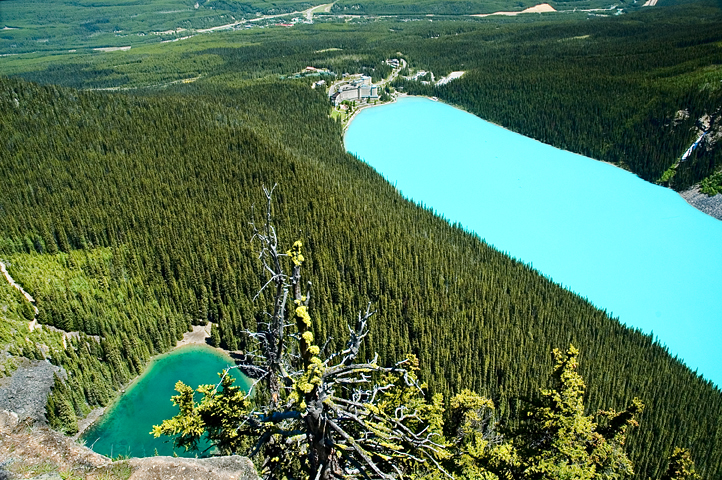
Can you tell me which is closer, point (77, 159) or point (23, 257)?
point (23, 257)

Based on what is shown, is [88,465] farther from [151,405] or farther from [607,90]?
[607,90]

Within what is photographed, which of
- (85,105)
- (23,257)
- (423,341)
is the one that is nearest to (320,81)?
(85,105)

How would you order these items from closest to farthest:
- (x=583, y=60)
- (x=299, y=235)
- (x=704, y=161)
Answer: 1. (x=299, y=235)
2. (x=704, y=161)
3. (x=583, y=60)

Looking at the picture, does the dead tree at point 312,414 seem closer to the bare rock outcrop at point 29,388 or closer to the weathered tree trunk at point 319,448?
the weathered tree trunk at point 319,448

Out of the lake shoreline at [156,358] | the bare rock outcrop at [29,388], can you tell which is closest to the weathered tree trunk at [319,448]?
the bare rock outcrop at [29,388]

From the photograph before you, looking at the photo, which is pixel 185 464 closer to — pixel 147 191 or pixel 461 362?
pixel 461 362

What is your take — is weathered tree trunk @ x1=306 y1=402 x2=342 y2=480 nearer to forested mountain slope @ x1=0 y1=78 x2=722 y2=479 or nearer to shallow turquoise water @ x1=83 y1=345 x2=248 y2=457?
shallow turquoise water @ x1=83 y1=345 x2=248 y2=457
